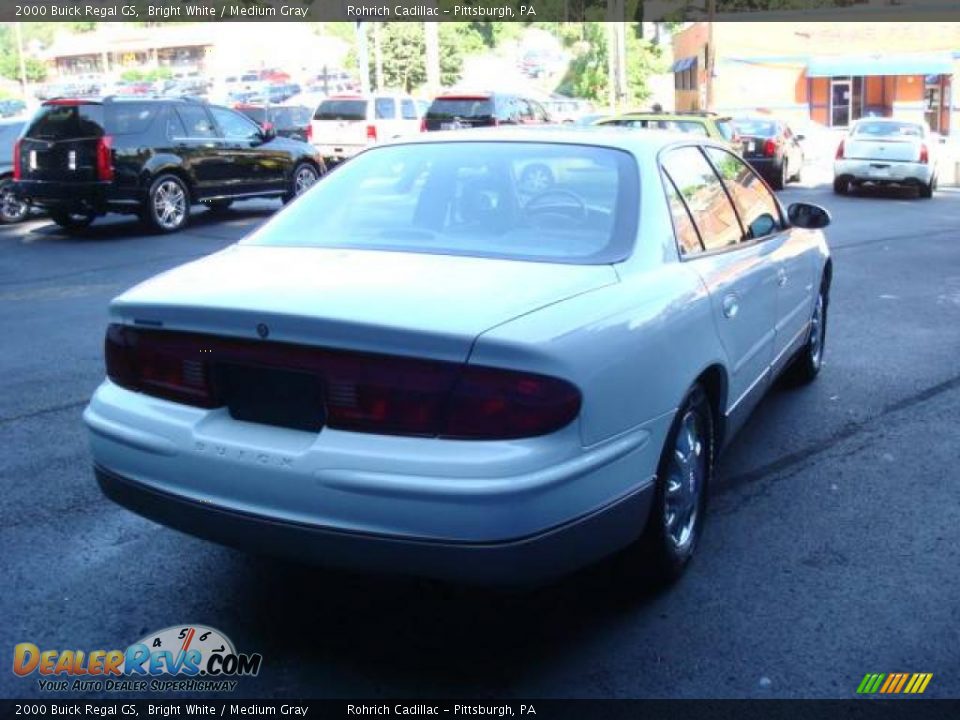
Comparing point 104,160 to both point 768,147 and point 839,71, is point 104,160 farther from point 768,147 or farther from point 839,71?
point 839,71

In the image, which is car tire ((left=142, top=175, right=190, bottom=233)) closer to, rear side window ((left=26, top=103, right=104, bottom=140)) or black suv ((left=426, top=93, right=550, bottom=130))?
rear side window ((left=26, top=103, right=104, bottom=140))

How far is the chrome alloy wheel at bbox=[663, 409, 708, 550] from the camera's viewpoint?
3.76 meters

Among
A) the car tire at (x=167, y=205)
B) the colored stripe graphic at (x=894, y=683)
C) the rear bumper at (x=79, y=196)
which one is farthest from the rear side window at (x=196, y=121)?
the colored stripe graphic at (x=894, y=683)

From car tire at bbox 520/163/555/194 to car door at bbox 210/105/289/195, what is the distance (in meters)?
12.0

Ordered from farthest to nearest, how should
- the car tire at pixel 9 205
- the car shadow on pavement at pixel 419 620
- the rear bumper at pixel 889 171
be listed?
the rear bumper at pixel 889 171 < the car tire at pixel 9 205 < the car shadow on pavement at pixel 419 620

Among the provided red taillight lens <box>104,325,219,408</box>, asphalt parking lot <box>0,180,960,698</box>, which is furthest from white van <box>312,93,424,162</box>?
red taillight lens <box>104,325,219,408</box>

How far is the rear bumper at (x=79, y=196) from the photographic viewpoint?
13703 millimetres

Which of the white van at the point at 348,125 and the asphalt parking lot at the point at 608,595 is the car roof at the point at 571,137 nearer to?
the asphalt parking lot at the point at 608,595

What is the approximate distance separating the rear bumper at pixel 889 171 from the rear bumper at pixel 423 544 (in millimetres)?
18155

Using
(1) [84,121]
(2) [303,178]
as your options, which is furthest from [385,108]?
(1) [84,121]

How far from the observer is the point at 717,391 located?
415 cm

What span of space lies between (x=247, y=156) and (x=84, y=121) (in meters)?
2.70

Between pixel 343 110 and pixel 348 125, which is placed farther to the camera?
pixel 343 110

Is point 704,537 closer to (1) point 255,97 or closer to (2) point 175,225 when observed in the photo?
(2) point 175,225
